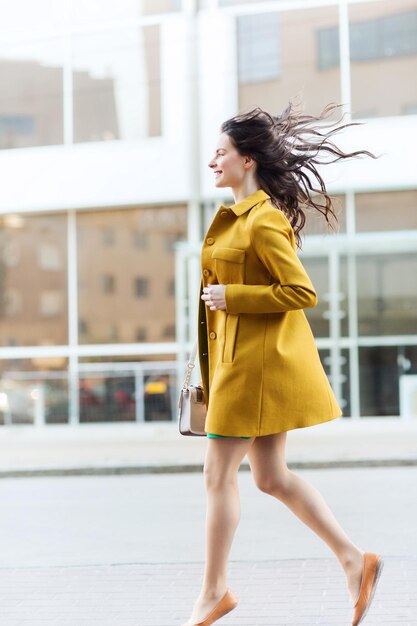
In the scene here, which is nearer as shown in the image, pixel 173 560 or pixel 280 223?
pixel 280 223

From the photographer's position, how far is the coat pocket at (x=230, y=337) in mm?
4586

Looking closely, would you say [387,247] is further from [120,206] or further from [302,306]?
[302,306]

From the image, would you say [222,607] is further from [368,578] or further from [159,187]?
[159,187]

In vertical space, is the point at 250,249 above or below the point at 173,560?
above

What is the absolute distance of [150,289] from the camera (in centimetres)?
1858

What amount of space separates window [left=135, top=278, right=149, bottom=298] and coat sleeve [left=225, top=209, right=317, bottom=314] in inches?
554

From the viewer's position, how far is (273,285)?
450 cm

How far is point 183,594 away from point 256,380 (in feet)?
5.20

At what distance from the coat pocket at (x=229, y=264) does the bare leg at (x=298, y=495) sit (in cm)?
61

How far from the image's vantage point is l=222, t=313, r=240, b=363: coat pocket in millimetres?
4586

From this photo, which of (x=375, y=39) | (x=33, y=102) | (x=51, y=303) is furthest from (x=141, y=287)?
(x=375, y=39)

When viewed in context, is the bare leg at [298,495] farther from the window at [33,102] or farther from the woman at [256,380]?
the window at [33,102]

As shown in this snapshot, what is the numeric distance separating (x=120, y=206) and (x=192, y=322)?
2090mm

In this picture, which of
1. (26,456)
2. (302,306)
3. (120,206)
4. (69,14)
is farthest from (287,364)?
(69,14)
